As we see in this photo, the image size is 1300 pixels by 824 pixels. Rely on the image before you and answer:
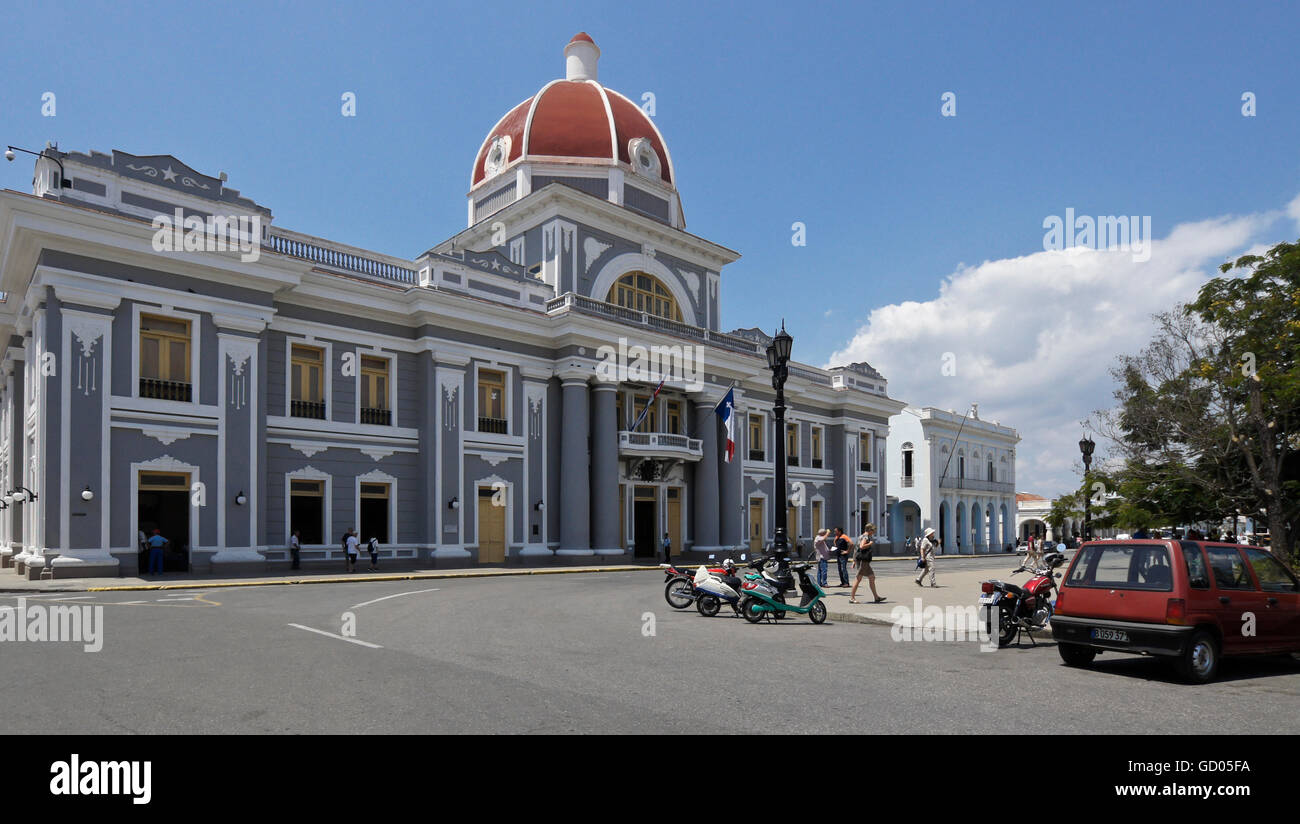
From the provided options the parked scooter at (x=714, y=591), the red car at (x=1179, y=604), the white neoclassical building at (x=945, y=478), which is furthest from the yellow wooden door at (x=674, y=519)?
the red car at (x=1179, y=604)

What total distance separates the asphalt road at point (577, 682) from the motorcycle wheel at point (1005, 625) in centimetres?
53

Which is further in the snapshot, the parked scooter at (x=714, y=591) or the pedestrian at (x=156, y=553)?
the pedestrian at (x=156, y=553)

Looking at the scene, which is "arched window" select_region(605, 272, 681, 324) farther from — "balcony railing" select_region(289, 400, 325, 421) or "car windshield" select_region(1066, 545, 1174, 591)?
"car windshield" select_region(1066, 545, 1174, 591)

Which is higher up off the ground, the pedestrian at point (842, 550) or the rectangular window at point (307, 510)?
the rectangular window at point (307, 510)

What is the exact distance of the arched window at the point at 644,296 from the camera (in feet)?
127

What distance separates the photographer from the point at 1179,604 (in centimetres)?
915

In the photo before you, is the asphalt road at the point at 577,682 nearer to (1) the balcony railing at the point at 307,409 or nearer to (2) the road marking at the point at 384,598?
(2) the road marking at the point at 384,598

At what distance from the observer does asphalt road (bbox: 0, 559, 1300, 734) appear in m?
6.77

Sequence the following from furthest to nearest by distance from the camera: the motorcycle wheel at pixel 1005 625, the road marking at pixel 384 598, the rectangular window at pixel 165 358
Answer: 1. the rectangular window at pixel 165 358
2. the road marking at pixel 384 598
3. the motorcycle wheel at pixel 1005 625

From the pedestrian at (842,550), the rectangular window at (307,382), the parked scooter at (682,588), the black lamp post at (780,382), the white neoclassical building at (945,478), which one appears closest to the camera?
the parked scooter at (682,588)

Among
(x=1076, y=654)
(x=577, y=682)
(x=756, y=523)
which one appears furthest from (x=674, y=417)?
(x=577, y=682)

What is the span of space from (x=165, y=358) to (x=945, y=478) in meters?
54.2

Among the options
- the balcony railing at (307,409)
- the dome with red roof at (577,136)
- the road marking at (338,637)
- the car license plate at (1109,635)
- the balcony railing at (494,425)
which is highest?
the dome with red roof at (577,136)

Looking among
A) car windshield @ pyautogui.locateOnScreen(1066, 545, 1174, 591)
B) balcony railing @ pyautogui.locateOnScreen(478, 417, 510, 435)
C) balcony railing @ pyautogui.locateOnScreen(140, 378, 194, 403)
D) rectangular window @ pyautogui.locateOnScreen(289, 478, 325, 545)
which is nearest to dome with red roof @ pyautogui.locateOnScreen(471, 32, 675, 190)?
balcony railing @ pyautogui.locateOnScreen(478, 417, 510, 435)
